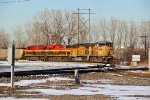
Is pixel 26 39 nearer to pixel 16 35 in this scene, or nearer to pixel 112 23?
pixel 16 35

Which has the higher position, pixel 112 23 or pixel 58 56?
pixel 112 23

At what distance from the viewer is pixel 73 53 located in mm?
62594

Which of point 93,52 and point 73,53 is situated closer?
point 93,52

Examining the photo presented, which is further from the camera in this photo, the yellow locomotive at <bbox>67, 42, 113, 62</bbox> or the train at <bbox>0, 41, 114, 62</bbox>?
the train at <bbox>0, 41, 114, 62</bbox>

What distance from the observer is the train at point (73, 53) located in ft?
189

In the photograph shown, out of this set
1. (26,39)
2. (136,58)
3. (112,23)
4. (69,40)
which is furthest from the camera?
(26,39)

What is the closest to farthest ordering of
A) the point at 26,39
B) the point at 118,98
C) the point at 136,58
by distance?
the point at 118,98, the point at 136,58, the point at 26,39

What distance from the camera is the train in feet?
189

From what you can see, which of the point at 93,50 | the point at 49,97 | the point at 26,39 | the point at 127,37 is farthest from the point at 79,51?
the point at 26,39

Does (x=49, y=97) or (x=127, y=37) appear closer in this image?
(x=49, y=97)

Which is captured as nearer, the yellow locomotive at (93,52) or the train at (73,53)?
the yellow locomotive at (93,52)

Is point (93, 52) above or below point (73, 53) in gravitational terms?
above

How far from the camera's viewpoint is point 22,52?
72.9 meters

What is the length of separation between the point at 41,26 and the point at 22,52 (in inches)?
1495
